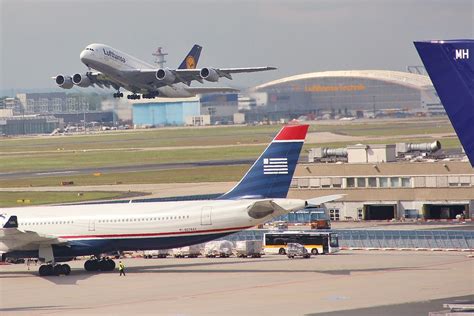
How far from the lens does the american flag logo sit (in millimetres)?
57344

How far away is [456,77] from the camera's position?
101ft

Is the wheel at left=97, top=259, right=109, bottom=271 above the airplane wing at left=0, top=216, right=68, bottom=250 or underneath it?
underneath

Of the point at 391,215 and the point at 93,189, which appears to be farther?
the point at 93,189

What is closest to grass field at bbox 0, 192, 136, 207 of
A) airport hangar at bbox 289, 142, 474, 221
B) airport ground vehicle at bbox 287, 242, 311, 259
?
airport hangar at bbox 289, 142, 474, 221

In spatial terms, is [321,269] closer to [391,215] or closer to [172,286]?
[172,286]

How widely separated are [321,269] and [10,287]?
1534 centimetres

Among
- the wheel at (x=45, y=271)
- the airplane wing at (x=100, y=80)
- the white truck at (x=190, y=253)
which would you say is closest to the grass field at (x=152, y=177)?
the airplane wing at (x=100, y=80)

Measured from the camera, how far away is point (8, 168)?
149 metres

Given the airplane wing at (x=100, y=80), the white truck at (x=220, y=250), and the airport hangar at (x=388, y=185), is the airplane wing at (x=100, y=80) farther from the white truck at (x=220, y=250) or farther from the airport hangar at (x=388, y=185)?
the white truck at (x=220, y=250)

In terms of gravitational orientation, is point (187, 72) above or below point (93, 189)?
above

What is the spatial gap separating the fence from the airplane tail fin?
6534 centimetres

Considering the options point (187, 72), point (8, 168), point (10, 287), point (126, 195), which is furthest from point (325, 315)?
point (8, 168)

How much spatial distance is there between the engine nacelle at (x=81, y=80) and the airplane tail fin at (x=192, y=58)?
23569 mm

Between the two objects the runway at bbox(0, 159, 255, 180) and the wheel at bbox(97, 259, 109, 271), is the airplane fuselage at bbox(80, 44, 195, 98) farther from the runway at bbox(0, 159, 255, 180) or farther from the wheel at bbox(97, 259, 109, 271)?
the wheel at bbox(97, 259, 109, 271)
